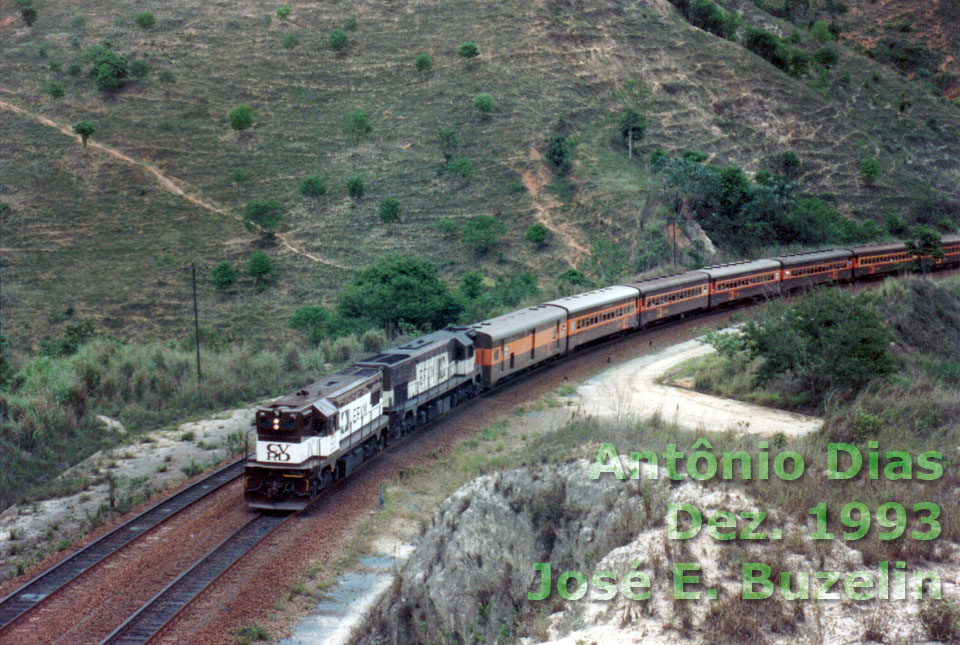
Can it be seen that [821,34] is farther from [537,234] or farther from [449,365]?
[449,365]

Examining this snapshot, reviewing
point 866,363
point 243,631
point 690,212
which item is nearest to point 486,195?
point 690,212

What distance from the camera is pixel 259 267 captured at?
62.0 m

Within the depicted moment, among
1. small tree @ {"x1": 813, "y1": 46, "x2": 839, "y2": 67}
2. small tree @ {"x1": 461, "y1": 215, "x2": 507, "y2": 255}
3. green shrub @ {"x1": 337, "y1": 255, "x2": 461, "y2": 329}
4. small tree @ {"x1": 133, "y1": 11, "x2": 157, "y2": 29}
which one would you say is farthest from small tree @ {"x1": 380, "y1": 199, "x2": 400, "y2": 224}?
small tree @ {"x1": 813, "y1": 46, "x2": 839, "y2": 67}

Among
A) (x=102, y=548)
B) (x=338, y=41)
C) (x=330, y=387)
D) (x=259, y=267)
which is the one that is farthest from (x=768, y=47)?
(x=102, y=548)

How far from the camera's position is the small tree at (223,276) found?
61594 mm

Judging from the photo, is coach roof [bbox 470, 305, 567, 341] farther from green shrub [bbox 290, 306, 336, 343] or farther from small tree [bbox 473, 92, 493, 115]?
small tree [bbox 473, 92, 493, 115]

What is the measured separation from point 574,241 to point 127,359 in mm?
36825

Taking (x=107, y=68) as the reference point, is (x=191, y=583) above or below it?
below

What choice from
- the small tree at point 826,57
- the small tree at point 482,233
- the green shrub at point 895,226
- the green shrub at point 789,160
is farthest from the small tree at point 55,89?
the small tree at point 826,57

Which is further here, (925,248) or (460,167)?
(460,167)

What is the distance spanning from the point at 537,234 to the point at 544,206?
18.8ft

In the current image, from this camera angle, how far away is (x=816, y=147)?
82.0 meters

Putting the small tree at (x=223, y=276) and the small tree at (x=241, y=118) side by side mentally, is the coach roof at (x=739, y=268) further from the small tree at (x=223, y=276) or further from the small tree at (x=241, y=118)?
the small tree at (x=241, y=118)

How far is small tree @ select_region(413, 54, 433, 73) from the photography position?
272ft
